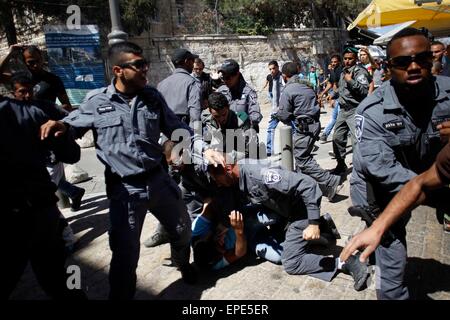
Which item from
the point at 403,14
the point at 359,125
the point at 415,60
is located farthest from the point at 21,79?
the point at 403,14

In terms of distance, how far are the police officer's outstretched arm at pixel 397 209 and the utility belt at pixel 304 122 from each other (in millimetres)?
3152

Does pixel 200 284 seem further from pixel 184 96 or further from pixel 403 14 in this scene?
pixel 403 14

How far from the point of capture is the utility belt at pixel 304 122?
4715mm

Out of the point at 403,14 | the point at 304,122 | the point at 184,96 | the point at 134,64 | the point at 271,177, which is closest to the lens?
the point at 134,64

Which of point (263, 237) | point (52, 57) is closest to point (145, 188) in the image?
point (263, 237)

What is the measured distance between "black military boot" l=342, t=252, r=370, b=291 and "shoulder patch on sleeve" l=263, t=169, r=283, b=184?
0.84m

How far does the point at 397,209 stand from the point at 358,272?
126 cm

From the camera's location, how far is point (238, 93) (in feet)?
15.8

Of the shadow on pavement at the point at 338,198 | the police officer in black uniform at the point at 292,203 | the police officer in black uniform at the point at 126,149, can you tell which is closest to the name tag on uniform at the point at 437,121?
the police officer in black uniform at the point at 292,203

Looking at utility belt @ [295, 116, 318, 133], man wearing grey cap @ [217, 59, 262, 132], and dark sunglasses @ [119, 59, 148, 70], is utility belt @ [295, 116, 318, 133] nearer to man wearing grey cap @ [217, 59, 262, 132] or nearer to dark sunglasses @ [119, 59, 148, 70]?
man wearing grey cap @ [217, 59, 262, 132]

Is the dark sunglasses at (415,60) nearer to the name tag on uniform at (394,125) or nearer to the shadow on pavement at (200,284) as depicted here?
the name tag on uniform at (394,125)
